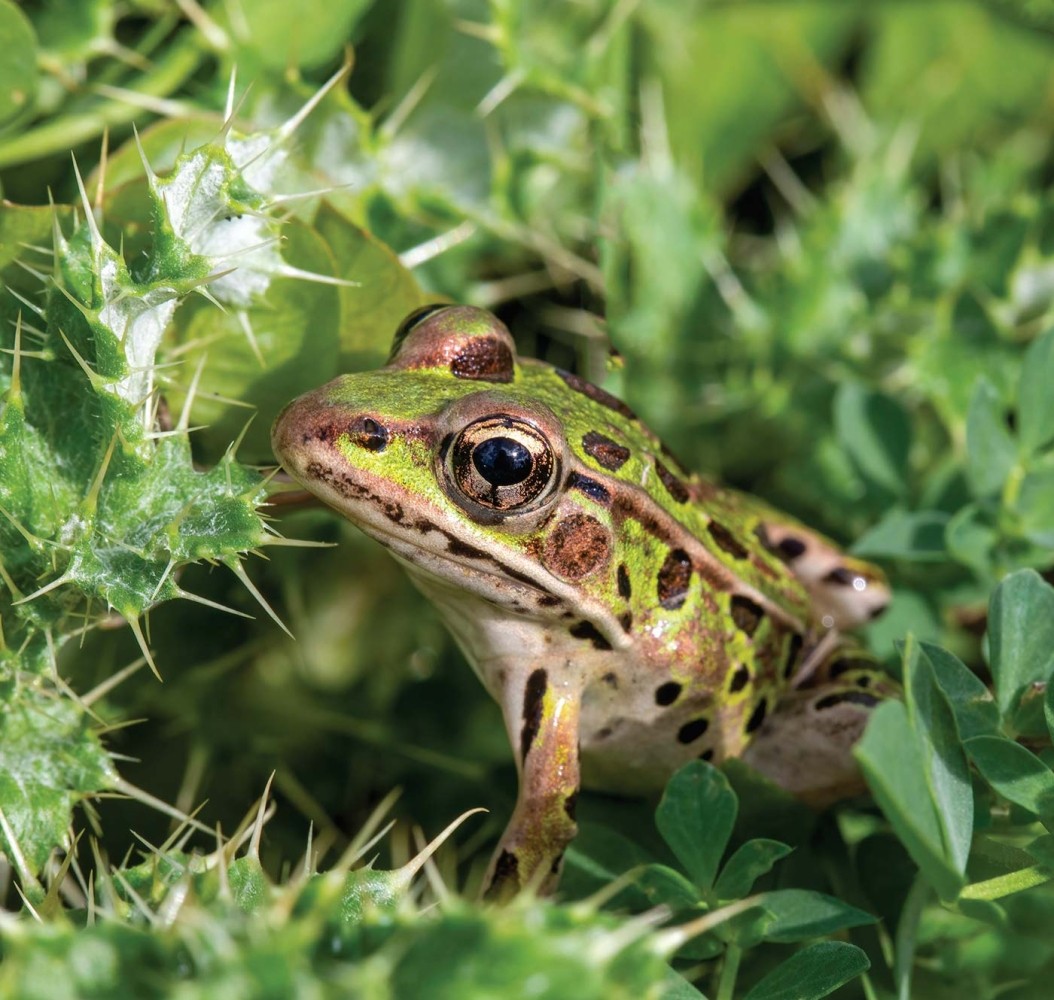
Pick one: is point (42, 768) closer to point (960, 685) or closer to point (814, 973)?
point (814, 973)

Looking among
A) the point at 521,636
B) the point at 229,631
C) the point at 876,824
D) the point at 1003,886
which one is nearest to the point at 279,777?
the point at 229,631

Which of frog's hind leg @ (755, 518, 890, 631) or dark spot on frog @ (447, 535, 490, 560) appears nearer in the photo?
dark spot on frog @ (447, 535, 490, 560)

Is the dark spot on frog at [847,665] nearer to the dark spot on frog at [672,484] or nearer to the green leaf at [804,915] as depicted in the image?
the dark spot on frog at [672,484]

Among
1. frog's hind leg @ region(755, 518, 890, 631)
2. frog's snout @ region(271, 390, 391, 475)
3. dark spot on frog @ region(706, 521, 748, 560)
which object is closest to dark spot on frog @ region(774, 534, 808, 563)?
frog's hind leg @ region(755, 518, 890, 631)

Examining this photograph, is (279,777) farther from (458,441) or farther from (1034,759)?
(1034,759)

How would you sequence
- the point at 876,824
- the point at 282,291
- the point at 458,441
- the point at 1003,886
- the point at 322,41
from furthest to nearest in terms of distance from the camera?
the point at 322,41, the point at 876,824, the point at 282,291, the point at 458,441, the point at 1003,886

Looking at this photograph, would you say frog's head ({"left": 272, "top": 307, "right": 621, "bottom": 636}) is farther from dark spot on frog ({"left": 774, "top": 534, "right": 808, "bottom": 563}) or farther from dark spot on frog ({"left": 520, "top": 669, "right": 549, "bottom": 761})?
dark spot on frog ({"left": 774, "top": 534, "right": 808, "bottom": 563})

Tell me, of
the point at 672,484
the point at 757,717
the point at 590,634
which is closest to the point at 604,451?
the point at 672,484
